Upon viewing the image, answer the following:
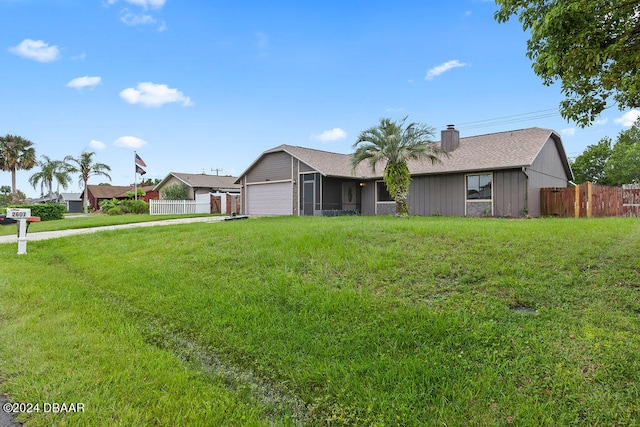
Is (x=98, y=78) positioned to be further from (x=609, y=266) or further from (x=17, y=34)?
(x=609, y=266)

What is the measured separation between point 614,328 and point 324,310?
3066 mm

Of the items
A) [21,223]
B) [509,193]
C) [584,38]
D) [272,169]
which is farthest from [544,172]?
[21,223]

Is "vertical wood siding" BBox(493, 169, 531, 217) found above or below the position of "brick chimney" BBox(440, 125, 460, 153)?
below

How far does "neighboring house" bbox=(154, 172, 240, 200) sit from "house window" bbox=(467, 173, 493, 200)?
23594mm

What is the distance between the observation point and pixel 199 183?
118 ft

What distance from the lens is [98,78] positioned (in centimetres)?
1719

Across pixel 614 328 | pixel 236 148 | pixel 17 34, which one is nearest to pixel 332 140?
pixel 236 148

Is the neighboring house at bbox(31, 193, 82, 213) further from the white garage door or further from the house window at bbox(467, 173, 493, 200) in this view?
the house window at bbox(467, 173, 493, 200)

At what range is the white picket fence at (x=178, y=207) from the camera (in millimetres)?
25703

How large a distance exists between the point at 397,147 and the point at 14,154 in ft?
157

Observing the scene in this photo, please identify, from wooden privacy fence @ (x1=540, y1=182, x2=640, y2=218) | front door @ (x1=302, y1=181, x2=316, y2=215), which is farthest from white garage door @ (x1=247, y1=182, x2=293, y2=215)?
wooden privacy fence @ (x1=540, y1=182, x2=640, y2=218)

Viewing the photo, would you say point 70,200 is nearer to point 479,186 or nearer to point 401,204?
point 401,204

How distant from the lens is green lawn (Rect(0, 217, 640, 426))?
2666mm

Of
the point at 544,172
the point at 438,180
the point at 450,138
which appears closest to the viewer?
the point at 544,172
